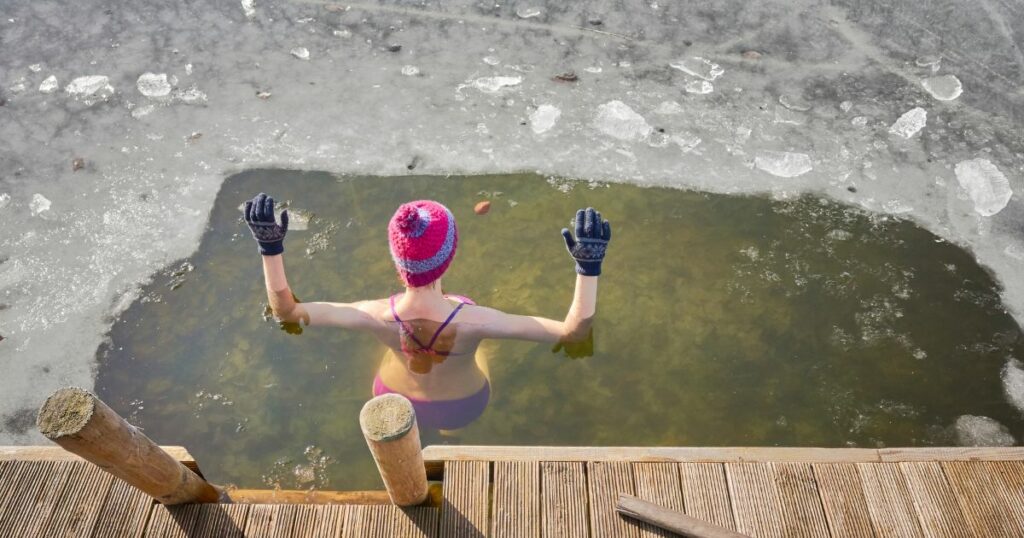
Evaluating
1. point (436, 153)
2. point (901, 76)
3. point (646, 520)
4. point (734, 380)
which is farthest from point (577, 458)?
point (901, 76)

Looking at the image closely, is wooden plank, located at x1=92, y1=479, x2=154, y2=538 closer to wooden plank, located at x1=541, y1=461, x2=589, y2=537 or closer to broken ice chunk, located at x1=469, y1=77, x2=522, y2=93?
wooden plank, located at x1=541, y1=461, x2=589, y2=537

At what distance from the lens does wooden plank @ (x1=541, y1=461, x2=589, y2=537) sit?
2.71m

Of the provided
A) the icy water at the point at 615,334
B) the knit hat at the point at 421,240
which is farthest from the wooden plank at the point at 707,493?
the knit hat at the point at 421,240

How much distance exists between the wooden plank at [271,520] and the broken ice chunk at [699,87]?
157 inches

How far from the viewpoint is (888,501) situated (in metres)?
2.80

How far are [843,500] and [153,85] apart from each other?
5178 millimetres

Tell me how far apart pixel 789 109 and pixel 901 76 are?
0.97 metres

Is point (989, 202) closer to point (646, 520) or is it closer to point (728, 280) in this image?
point (728, 280)

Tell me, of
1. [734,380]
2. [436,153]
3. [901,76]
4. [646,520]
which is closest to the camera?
[646,520]

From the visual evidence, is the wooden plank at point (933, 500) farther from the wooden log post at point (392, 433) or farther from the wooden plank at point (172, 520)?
the wooden plank at point (172, 520)

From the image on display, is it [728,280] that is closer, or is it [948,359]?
[948,359]

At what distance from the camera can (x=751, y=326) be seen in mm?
4113

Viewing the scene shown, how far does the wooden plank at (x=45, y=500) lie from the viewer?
274 centimetres

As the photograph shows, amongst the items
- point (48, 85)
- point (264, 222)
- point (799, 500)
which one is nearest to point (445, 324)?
point (264, 222)
